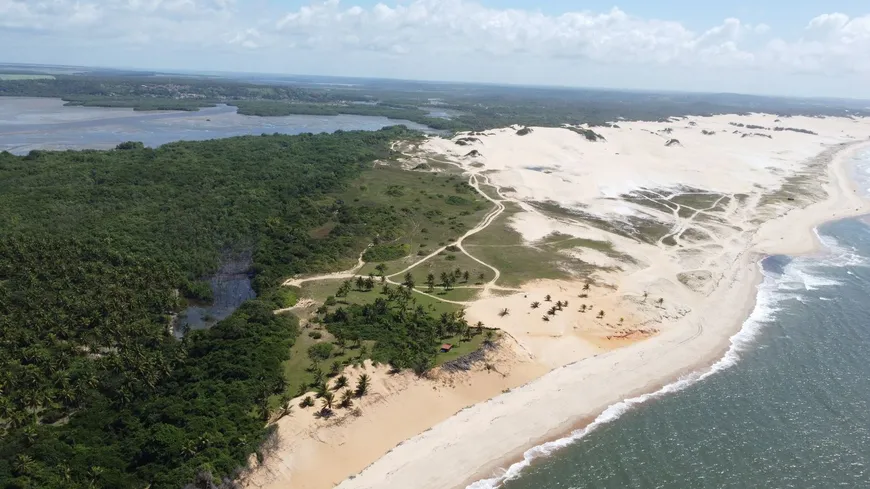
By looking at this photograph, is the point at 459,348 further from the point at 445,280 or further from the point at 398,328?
the point at 445,280

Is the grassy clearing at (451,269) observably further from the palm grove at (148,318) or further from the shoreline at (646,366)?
the shoreline at (646,366)

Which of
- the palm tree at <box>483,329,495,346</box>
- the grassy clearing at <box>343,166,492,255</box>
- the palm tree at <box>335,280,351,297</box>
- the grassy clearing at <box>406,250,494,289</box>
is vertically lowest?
the palm tree at <box>483,329,495,346</box>

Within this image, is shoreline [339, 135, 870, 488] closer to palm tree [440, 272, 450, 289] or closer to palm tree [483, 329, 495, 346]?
palm tree [483, 329, 495, 346]

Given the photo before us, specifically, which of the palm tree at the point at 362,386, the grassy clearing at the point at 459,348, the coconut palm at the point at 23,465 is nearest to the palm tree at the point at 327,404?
the palm tree at the point at 362,386

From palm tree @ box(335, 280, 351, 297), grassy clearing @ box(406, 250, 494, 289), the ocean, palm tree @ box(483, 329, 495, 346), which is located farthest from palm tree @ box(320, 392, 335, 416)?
grassy clearing @ box(406, 250, 494, 289)

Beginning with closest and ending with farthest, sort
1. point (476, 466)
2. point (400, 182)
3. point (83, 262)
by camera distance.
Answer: point (476, 466) < point (83, 262) < point (400, 182)

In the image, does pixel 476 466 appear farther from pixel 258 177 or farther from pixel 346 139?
pixel 346 139

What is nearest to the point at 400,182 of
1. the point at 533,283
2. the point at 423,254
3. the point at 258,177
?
the point at 258,177
